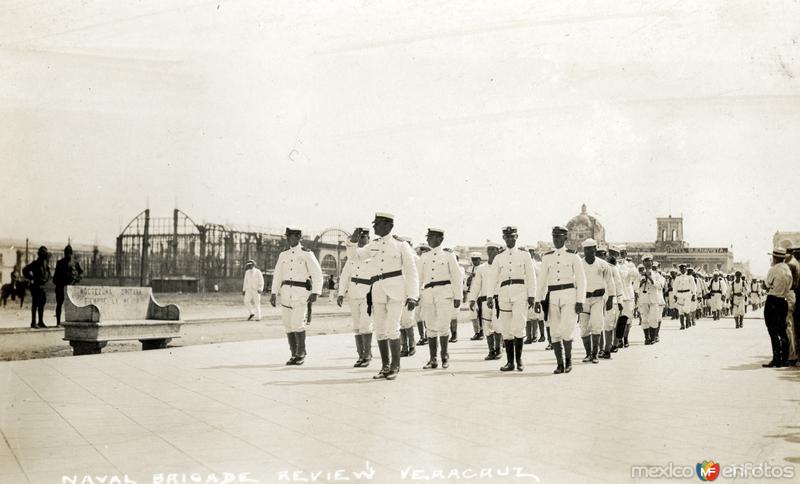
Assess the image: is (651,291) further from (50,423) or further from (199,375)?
(50,423)

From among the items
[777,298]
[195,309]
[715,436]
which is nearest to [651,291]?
[777,298]

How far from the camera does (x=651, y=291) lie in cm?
1662

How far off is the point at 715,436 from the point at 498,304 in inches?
198

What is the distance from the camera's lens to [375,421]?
5848 mm

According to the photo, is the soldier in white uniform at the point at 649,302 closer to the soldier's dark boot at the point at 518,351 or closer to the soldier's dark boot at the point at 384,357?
the soldier's dark boot at the point at 518,351

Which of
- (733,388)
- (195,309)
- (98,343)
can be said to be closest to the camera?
(733,388)

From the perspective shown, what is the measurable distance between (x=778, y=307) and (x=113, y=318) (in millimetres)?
→ 10333

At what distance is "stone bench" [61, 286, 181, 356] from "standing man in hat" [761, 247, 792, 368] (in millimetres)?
9310

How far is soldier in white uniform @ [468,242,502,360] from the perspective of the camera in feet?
37.6

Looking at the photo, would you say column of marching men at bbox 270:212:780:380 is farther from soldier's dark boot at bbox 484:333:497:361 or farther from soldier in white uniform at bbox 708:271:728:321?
soldier in white uniform at bbox 708:271:728:321

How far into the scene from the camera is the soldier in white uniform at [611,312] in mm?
12195

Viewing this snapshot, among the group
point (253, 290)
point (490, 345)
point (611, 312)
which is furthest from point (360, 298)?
point (253, 290)

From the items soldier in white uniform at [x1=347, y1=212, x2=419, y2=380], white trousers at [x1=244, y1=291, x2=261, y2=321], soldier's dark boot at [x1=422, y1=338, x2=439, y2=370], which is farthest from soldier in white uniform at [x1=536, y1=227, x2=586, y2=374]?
white trousers at [x1=244, y1=291, x2=261, y2=321]

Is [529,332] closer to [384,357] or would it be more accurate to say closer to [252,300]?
[384,357]
